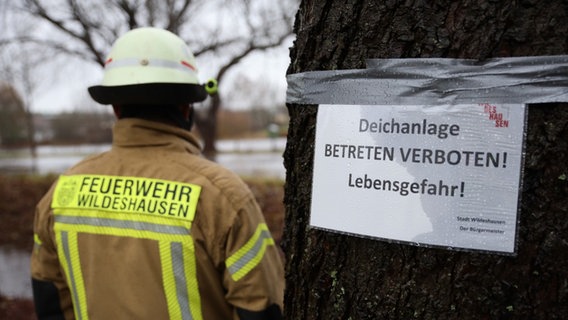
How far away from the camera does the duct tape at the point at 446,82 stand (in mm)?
805

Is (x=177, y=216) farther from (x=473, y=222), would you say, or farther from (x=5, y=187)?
(x=5, y=187)

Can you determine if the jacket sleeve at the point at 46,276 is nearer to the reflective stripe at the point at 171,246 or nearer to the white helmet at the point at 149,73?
the reflective stripe at the point at 171,246

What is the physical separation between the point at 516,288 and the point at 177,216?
1087mm

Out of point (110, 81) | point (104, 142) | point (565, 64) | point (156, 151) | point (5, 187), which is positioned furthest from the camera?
point (104, 142)

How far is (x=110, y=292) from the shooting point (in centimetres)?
164

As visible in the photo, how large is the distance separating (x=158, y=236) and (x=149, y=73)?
2.51ft

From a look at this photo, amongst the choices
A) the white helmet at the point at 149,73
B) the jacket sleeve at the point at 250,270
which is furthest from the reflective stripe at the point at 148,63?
the jacket sleeve at the point at 250,270

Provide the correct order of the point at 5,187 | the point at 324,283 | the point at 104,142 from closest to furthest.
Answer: the point at 324,283, the point at 5,187, the point at 104,142

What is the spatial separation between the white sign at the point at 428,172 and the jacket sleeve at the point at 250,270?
69 centimetres

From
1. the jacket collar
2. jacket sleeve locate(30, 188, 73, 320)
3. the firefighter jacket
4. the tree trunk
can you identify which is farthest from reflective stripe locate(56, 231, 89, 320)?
the tree trunk

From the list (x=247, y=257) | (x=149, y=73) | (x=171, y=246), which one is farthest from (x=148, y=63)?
(x=247, y=257)

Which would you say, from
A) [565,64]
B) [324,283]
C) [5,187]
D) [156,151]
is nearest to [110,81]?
[156,151]

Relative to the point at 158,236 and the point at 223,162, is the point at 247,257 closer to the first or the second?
the point at 158,236

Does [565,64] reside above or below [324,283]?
above
